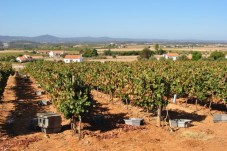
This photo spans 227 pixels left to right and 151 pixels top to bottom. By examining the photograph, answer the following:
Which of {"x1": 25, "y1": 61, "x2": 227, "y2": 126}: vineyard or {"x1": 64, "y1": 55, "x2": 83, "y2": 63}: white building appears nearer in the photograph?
{"x1": 25, "y1": 61, "x2": 227, "y2": 126}: vineyard

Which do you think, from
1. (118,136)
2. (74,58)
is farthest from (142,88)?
(74,58)

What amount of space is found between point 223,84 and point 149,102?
665 centimetres

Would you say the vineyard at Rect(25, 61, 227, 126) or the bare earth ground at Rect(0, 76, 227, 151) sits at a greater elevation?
the vineyard at Rect(25, 61, 227, 126)

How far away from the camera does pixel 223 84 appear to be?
79.9ft

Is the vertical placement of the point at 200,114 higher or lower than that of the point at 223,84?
lower

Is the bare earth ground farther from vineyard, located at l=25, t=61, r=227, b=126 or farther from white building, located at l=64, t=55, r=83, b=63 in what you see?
white building, located at l=64, t=55, r=83, b=63

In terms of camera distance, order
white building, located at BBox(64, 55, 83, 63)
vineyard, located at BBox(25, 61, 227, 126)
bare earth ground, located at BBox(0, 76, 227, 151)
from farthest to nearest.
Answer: white building, located at BBox(64, 55, 83, 63) → vineyard, located at BBox(25, 61, 227, 126) → bare earth ground, located at BBox(0, 76, 227, 151)

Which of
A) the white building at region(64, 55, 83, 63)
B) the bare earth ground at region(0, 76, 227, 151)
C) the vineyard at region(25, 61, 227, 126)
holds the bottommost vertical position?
the white building at region(64, 55, 83, 63)

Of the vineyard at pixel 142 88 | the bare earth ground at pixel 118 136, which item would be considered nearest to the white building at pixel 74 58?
the vineyard at pixel 142 88

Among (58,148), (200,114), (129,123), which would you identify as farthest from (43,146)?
(200,114)

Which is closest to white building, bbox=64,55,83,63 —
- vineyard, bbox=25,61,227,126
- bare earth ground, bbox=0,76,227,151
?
vineyard, bbox=25,61,227,126

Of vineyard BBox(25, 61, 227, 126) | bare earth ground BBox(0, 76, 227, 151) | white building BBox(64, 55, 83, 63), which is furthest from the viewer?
white building BBox(64, 55, 83, 63)

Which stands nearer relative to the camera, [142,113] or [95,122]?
[95,122]

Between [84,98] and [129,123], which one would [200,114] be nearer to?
[129,123]
